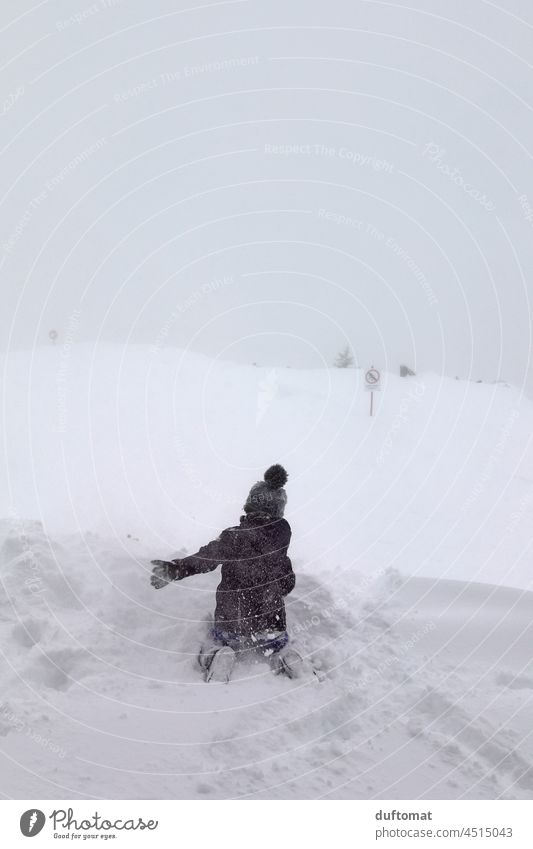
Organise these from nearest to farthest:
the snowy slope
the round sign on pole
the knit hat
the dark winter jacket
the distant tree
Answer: the dark winter jacket < the knit hat < the snowy slope < the round sign on pole < the distant tree

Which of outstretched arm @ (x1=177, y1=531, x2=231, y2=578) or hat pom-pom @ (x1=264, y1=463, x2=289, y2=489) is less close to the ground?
hat pom-pom @ (x1=264, y1=463, x2=289, y2=489)

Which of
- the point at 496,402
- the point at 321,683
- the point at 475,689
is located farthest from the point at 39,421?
the point at 496,402

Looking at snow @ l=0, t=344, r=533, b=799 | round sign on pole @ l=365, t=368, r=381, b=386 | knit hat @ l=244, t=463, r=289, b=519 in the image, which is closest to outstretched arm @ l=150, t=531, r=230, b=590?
knit hat @ l=244, t=463, r=289, b=519

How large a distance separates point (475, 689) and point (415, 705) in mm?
711

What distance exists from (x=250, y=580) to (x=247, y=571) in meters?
0.09

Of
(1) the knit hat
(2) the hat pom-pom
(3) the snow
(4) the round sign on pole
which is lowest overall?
(3) the snow

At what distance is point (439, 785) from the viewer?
10.7 feet

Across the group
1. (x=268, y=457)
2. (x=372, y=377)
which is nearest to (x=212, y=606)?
(x=268, y=457)

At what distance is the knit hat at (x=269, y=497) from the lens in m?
4.73

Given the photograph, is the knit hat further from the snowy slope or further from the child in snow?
the snowy slope

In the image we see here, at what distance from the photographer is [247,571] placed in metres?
4.59

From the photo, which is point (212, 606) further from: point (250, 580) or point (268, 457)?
point (268, 457)

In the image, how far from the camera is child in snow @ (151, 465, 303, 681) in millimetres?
4512

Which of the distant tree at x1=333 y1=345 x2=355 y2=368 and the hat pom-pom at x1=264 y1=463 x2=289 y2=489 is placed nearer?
the hat pom-pom at x1=264 y1=463 x2=289 y2=489
